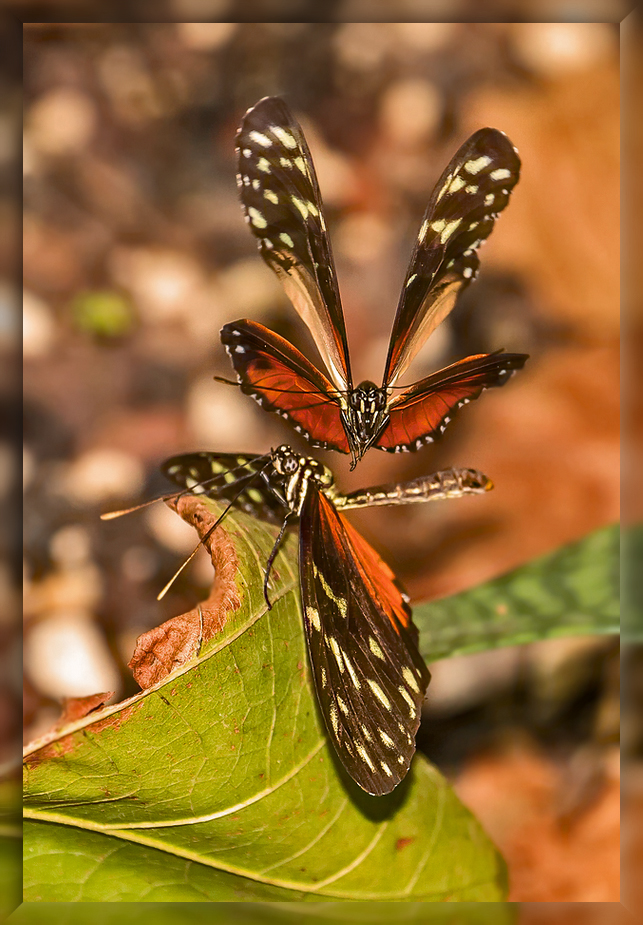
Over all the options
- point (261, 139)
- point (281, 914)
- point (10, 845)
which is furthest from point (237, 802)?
point (261, 139)

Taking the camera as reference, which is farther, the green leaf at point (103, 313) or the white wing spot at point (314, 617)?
the green leaf at point (103, 313)

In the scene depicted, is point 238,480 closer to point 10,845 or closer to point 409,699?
point 409,699

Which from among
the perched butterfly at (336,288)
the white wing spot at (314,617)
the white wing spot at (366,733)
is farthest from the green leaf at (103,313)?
the white wing spot at (366,733)

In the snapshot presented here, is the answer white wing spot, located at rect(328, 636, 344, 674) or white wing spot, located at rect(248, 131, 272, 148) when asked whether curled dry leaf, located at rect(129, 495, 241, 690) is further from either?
white wing spot, located at rect(248, 131, 272, 148)

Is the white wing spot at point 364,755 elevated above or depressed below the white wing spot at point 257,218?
below

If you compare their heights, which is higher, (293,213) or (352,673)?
(293,213)

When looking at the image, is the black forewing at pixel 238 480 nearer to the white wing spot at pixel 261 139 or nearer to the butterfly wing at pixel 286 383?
the butterfly wing at pixel 286 383
